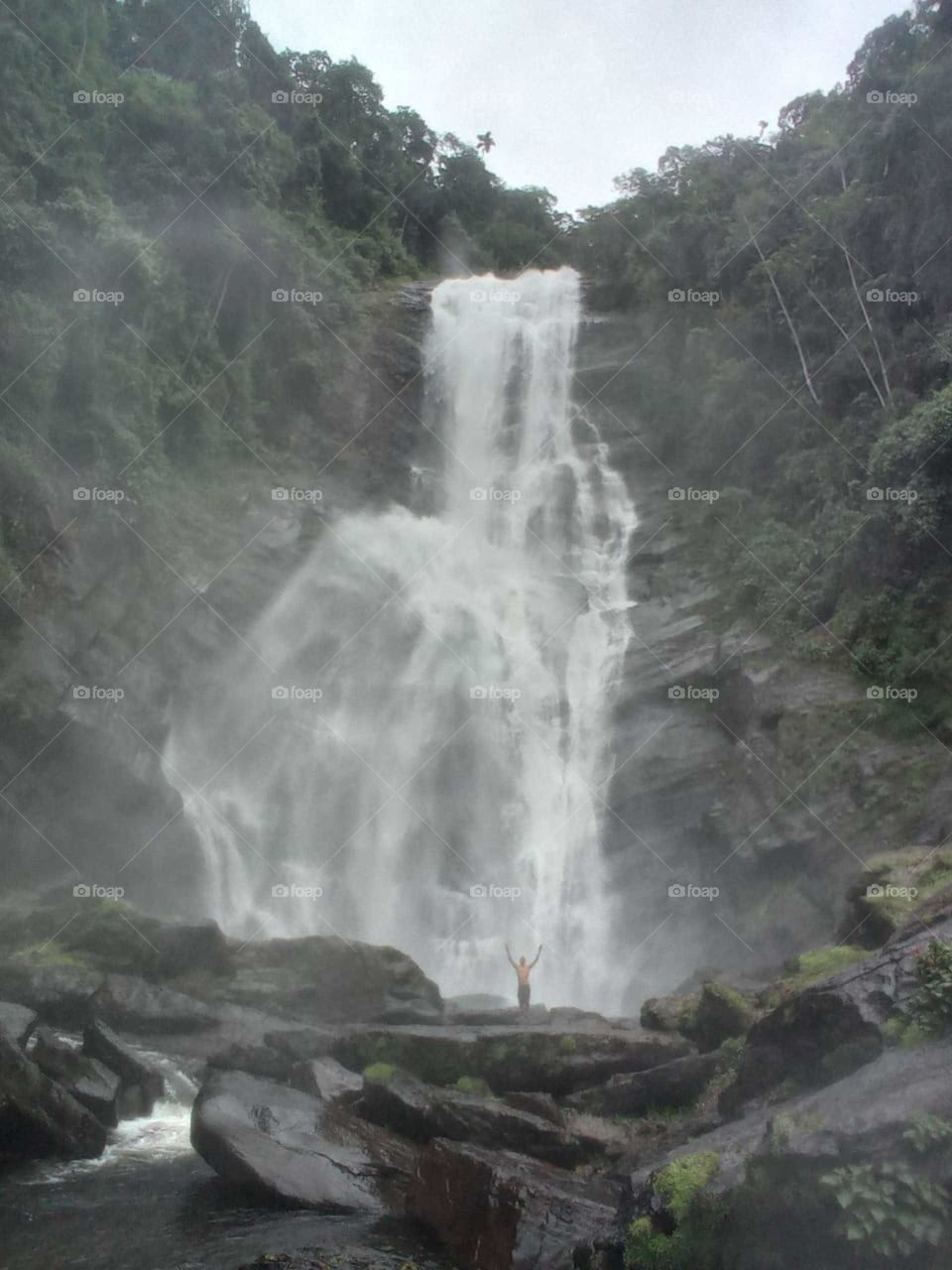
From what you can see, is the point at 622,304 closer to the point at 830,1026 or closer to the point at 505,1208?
the point at 830,1026

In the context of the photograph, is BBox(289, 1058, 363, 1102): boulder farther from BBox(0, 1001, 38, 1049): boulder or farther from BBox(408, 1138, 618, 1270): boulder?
BBox(0, 1001, 38, 1049): boulder

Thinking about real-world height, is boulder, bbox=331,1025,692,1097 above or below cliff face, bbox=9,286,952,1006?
below

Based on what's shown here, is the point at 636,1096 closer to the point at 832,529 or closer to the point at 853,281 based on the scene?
the point at 832,529

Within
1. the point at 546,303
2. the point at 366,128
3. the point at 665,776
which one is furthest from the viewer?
the point at 366,128

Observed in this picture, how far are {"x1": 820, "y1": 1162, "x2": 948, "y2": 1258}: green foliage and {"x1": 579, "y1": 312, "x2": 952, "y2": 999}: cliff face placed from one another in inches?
420

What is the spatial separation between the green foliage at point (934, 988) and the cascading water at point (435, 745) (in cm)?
1266

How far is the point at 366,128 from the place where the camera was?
41.2m

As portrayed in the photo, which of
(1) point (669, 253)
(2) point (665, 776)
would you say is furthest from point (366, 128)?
(2) point (665, 776)

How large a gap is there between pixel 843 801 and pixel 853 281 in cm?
1342

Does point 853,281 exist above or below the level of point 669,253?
below

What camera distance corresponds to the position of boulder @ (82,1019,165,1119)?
12.4 meters

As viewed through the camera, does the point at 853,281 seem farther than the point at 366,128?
No

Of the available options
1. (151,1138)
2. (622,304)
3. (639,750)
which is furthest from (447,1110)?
(622,304)

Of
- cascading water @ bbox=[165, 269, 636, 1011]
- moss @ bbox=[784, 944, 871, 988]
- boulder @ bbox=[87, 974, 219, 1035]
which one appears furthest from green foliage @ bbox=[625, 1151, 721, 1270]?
cascading water @ bbox=[165, 269, 636, 1011]
